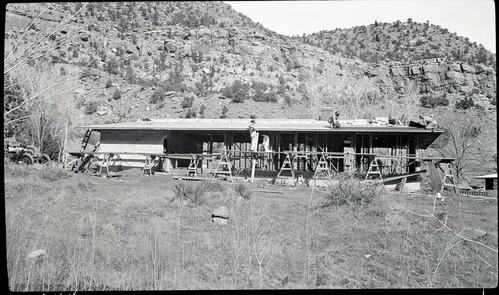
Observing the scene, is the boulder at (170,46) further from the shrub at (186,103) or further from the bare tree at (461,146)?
the bare tree at (461,146)

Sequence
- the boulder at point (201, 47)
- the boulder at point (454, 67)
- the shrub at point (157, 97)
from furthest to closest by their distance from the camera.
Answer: the boulder at point (201, 47)
the boulder at point (454, 67)
the shrub at point (157, 97)

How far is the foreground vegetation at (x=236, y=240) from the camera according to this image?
5.70 meters

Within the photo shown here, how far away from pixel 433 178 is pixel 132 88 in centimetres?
3846

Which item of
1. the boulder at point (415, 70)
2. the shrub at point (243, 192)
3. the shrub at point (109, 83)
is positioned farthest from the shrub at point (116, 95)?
the boulder at point (415, 70)

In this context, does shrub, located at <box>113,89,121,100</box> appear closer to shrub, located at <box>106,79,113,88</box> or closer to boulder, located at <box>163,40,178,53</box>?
shrub, located at <box>106,79,113,88</box>

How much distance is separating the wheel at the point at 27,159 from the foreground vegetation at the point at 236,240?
4.48m

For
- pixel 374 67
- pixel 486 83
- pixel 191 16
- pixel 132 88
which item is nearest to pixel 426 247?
pixel 132 88

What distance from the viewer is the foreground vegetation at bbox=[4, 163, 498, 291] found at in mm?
5699

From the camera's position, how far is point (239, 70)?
54.7 metres

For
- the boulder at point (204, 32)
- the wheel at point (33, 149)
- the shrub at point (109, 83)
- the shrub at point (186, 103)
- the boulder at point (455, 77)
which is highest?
the boulder at point (204, 32)

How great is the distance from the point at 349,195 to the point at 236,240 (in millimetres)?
4632

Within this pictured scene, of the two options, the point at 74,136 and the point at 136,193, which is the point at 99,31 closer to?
the point at 74,136

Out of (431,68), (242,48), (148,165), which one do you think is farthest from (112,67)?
(431,68)

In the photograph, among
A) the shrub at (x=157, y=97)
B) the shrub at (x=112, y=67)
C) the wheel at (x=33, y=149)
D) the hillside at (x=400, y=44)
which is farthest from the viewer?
the hillside at (x=400, y=44)
